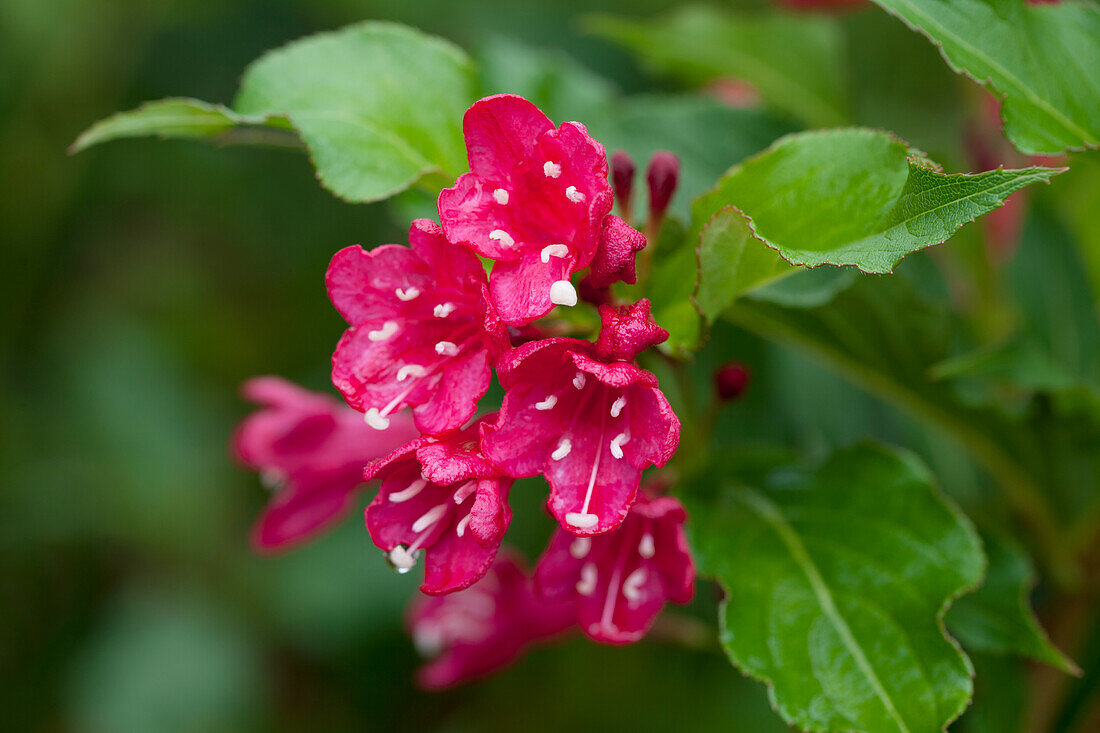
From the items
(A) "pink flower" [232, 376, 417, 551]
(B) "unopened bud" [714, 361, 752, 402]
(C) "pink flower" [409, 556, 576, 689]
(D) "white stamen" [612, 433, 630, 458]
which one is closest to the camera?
(D) "white stamen" [612, 433, 630, 458]

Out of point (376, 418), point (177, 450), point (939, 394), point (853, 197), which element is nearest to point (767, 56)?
point (939, 394)

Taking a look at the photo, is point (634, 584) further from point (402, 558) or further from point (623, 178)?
point (623, 178)

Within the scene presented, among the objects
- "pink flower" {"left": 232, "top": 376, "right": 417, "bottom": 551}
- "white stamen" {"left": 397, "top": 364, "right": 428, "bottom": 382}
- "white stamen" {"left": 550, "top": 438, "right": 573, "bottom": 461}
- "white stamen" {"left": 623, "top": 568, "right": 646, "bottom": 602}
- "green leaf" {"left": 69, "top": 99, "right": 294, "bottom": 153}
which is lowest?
"pink flower" {"left": 232, "top": 376, "right": 417, "bottom": 551}

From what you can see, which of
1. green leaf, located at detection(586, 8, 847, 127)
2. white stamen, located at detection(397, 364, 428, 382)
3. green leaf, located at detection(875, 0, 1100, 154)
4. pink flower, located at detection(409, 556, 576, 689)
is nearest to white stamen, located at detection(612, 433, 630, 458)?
white stamen, located at detection(397, 364, 428, 382)

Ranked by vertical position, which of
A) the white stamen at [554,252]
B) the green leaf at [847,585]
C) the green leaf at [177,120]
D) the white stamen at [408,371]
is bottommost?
the green leaf at [847,585]

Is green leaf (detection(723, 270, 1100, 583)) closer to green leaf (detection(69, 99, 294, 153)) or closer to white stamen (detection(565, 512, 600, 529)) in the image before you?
white stamen (detection(565, 512, 600, 529))

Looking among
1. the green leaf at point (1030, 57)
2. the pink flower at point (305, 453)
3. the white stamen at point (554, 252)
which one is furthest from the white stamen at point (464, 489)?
the green leaf at point (1030, 57)

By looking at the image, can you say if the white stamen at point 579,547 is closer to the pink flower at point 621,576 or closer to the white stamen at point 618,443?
the pink flower at point 621,576
